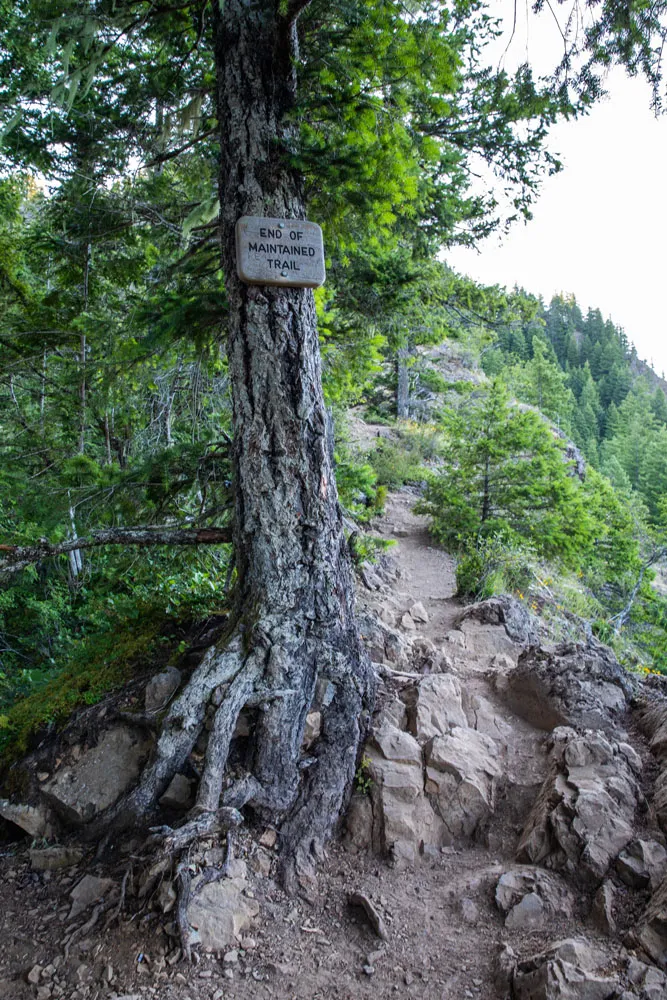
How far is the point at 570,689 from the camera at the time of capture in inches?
174

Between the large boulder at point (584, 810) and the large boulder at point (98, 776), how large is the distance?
2.42 metres

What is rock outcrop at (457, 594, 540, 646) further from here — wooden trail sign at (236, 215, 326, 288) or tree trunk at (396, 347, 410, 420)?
tree trunk at (396, 347, 410, 420)

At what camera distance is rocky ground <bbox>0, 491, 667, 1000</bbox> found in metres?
2.49

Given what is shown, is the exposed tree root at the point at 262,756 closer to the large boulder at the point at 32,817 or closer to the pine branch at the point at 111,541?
the large boulder at the point at 32,817

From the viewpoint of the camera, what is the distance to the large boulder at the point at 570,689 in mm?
4266

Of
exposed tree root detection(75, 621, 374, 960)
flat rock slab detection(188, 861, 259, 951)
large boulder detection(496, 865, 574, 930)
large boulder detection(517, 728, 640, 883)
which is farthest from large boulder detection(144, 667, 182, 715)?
large boulder detection(517, 728, 640, 883)

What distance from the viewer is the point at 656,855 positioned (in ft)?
9.35

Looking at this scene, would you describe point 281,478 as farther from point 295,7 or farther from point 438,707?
point 295,7

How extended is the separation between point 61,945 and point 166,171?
6944 mm

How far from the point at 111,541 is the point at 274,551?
3.66ft

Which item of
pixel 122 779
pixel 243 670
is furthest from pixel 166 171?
pixel 122 779

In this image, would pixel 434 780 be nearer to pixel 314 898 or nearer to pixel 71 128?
pixel 314 898

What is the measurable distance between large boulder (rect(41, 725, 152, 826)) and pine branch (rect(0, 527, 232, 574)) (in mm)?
1228

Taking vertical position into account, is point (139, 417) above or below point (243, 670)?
above
